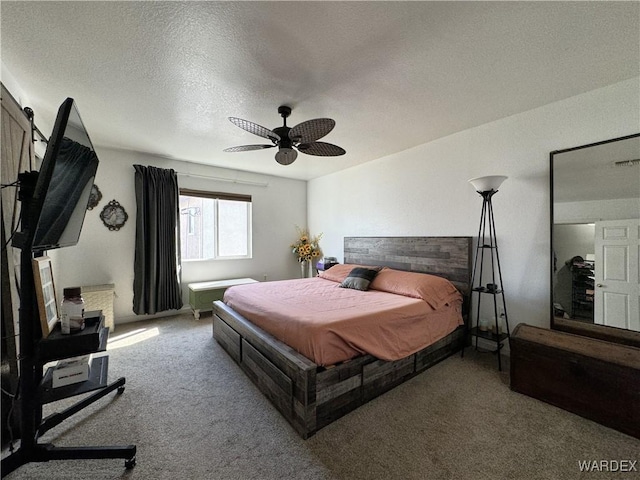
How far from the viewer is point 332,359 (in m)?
1.77

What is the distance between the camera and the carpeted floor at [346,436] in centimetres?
140

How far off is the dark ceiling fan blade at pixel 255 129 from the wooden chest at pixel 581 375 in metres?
2.67

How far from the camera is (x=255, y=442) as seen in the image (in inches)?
62.7

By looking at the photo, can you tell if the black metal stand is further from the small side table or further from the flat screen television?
the small side table

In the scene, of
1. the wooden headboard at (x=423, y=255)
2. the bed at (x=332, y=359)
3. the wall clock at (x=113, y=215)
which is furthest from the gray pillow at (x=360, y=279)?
the wall clock at (x=113, y=215)

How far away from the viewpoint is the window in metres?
4.45

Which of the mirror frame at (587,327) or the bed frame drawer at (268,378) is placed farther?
the mirror frame at (587,327)

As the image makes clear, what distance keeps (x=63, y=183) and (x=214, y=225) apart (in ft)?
11.0

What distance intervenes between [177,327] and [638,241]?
494 cm

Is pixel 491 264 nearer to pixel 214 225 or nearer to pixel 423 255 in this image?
pixel 423 255

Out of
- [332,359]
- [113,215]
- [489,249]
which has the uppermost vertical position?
[113,215]

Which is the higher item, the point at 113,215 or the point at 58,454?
the point at 113,215
